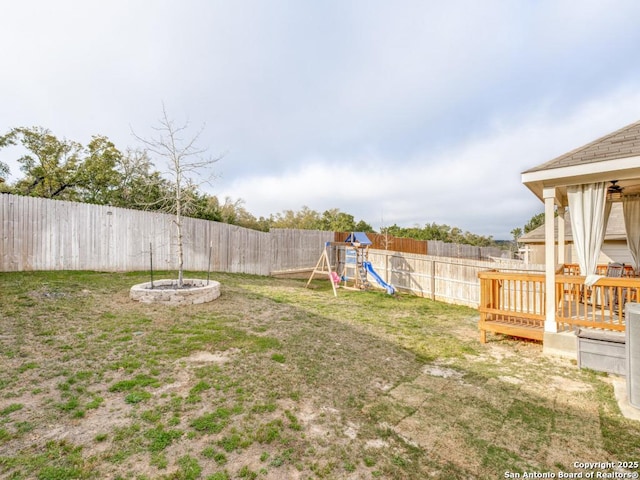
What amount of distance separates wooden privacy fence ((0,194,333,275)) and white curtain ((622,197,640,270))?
1024 cm

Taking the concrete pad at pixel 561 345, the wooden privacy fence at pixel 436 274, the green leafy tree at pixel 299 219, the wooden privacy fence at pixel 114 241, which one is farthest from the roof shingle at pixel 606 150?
the green leafy tree at pixel 299 219

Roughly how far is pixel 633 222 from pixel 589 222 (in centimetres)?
298

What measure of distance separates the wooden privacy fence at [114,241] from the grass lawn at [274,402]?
104 inches

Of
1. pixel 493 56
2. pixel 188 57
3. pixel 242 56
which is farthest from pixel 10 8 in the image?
Answer: pixel 493 56

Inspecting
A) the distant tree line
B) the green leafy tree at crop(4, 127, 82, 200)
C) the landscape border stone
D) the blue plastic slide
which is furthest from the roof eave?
the green leafy tree at crop(4, 127, 82, 200)

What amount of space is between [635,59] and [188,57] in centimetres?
1197

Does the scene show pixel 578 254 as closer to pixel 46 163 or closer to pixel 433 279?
pixel 433 279

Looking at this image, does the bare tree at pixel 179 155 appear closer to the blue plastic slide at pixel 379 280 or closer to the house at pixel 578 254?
the blue plastic slide at pixel 379 280

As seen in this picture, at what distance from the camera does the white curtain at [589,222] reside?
438cm

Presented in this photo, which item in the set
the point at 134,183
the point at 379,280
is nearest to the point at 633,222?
the point at 379,280

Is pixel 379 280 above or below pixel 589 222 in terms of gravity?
below

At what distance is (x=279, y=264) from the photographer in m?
12.3

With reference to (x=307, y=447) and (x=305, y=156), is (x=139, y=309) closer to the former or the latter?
(x=307, y=447)

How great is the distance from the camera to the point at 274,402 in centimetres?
280
